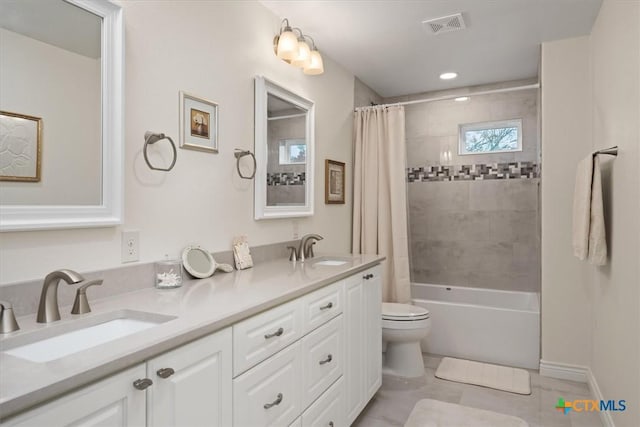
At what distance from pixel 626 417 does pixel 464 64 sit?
8.89ft

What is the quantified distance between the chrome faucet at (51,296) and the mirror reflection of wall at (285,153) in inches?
53.0

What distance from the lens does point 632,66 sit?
1797mm

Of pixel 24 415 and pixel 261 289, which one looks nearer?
pixel 24 415

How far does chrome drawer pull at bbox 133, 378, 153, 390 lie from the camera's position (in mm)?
949

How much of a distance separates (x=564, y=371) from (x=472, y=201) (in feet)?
5.62

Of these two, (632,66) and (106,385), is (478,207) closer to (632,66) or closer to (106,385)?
(632,66)

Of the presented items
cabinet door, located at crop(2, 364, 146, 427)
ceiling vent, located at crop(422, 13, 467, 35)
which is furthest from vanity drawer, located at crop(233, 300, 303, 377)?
ceiling vent, located at crop(422, 13, 467, 35)

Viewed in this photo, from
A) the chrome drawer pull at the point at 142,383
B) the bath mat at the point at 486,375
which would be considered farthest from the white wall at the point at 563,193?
the chrome drawer pull at the point at 142,383

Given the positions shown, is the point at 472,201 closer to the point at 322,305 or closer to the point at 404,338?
the point at 404,338

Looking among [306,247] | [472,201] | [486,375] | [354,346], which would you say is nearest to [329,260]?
[306,247]

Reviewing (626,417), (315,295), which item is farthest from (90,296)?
(626,417)

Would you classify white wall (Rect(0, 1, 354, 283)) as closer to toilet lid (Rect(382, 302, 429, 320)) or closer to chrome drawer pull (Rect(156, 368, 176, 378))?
chrome drawer pull (Rect(156, 368, 176, 378))

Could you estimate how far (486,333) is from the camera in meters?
3.26

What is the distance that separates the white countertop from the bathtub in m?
1.54
